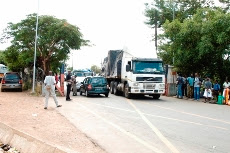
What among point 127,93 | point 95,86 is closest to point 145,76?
point 127,93

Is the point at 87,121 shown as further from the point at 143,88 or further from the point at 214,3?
the point at 214,3

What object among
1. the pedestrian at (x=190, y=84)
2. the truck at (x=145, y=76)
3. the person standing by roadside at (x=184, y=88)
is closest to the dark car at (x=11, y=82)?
the truck at (x=145, y=76)

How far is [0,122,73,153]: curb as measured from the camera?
242 inches

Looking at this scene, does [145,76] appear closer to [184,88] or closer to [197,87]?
[197,87]

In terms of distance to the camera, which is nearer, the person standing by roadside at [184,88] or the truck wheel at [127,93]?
the truck wheel at [127,93]

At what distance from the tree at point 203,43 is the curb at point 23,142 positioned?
15.5m

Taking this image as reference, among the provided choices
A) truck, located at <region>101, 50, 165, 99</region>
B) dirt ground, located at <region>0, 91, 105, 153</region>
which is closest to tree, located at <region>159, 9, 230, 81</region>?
truck, located at <region>101, 50, 165, 99</region>

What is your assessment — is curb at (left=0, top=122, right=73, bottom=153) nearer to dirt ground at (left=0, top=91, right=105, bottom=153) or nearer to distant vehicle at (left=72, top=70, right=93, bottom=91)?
dirt ground at (left=0, top=91, right=105, bottom=153)

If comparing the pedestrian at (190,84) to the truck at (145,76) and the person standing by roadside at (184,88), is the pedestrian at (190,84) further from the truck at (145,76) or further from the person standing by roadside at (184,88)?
the truck at (145,76)

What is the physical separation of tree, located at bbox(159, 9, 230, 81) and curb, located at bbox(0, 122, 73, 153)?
15489 millimetres

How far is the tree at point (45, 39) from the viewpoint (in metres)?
24.7

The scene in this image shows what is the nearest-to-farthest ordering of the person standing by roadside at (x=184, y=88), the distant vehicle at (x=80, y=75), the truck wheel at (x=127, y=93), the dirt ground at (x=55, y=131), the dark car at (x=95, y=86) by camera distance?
the dirt ground at (x=55, y=131) → the truck wheel at (x=127, y=93) → the dark car at (x=95, y=86) → the person standing by roadside at (x=184, y=88) → the distant vehicle at (x=80, y=75)

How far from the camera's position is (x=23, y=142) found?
23.5 feet

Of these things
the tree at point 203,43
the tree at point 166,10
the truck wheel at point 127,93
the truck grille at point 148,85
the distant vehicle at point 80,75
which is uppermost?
the tree at point 166,10
